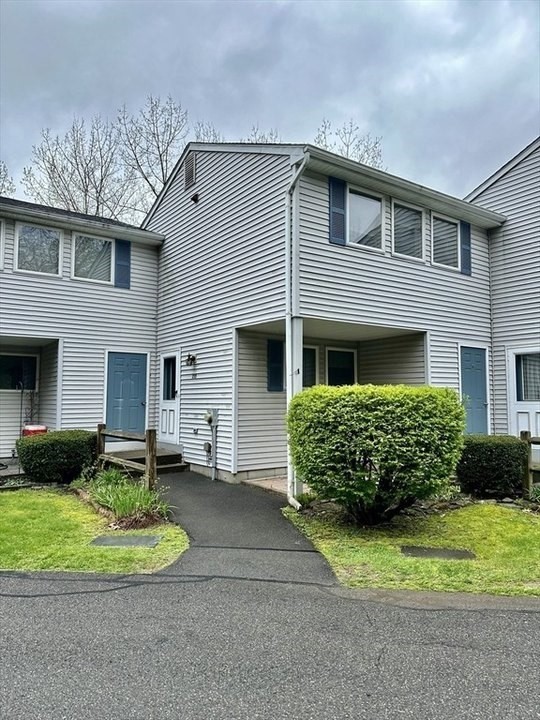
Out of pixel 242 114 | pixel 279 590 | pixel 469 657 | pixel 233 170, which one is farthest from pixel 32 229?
pixel 242 114

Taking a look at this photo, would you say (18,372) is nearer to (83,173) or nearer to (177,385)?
(177,385)

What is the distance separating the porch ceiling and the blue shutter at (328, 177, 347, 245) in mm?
1416

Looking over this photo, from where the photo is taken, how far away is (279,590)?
162 inches

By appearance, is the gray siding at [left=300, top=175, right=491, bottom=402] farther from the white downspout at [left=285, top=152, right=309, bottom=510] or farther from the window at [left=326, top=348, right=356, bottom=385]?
the window at [left=326, top=348, right=356, bottom=385]

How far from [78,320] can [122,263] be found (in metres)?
1.72

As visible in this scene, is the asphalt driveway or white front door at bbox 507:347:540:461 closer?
the asphalt driveway

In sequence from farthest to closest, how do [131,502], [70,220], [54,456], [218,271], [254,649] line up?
[70,220] < [218,271] < [54,456] < [131,502] < [254,649]

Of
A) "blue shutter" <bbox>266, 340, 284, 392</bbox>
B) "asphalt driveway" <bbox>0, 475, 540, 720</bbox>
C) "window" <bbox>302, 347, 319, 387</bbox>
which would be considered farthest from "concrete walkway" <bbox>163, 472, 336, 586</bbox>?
"window" <bbox>302, 347, 319, 387</bbox>

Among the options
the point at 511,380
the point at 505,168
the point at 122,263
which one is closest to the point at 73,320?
the point at 122,263

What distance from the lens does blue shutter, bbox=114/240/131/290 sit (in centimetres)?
1122

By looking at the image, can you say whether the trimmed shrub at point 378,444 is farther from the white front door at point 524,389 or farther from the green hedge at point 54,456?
the white front door at point 524,389

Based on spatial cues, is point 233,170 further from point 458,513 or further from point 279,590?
point 279,590

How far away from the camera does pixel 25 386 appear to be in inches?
441

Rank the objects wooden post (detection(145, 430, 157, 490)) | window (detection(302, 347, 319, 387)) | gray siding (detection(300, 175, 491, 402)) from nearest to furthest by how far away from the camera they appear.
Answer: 1. wooden post (detection(145, 430, 157, 490))
2. gray siding (detection(300, 175, 491, 402))
3. window (detection(302, 347, 319, 387))
